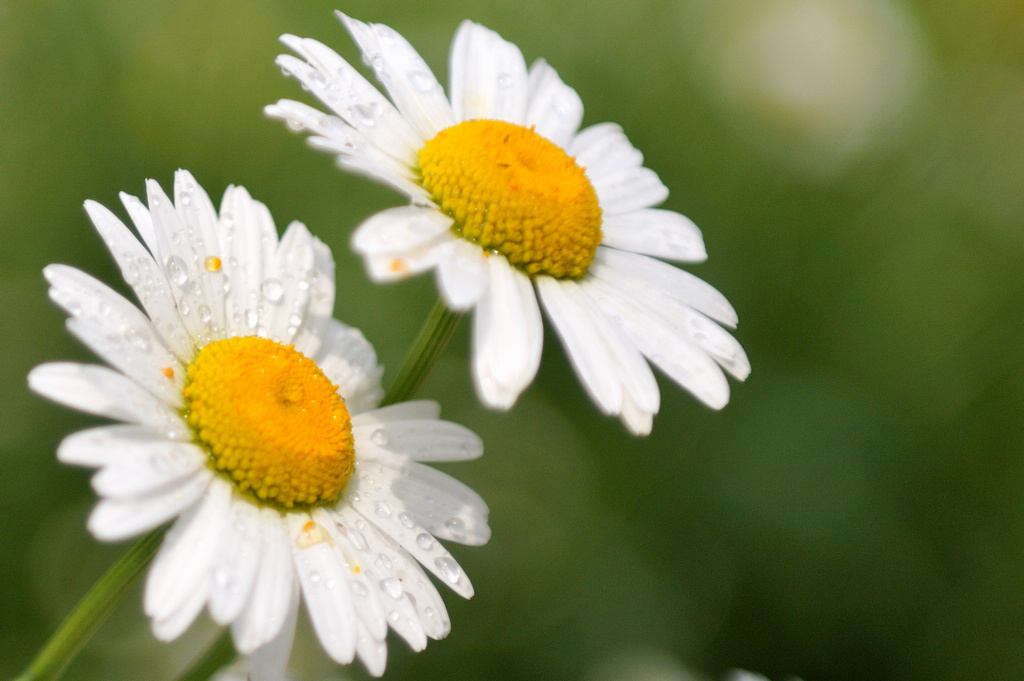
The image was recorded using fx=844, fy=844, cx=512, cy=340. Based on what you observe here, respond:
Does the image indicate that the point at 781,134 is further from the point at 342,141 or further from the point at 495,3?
the point at 342,141

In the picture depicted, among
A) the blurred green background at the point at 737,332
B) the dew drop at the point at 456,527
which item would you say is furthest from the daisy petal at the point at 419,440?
the blurred green background at the point at 737,332

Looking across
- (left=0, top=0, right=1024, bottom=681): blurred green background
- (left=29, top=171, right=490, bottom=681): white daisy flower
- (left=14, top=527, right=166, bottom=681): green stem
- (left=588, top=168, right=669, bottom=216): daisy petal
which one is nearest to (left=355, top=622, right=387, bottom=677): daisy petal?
(left=29, top=171, right=490, bottom=681): white daisy flower

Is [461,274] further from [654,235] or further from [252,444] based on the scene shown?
[654,235]

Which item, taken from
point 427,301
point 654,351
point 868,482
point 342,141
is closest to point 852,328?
point 868,482

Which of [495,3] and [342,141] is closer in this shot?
[342,141]

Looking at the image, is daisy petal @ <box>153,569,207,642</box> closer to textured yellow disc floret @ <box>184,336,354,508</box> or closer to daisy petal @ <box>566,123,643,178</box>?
textured yellow disc floret @ <box>184,336,354,508</box>

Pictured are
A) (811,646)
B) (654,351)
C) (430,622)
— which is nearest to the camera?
(430,622)
